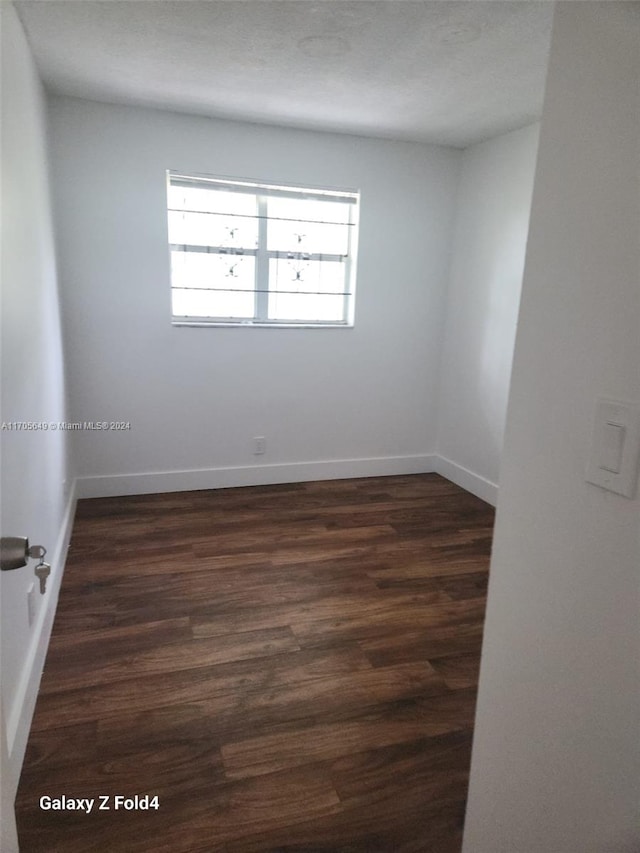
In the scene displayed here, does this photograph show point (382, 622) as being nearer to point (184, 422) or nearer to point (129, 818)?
point (129, 818)

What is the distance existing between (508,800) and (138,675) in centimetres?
148

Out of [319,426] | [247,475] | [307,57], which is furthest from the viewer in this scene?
[319,426]

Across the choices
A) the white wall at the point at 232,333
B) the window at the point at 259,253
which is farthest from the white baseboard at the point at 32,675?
the window at the point at 259,253

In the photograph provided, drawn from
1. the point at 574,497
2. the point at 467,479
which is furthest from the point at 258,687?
the point at 467,479

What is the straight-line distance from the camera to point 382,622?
2502mm

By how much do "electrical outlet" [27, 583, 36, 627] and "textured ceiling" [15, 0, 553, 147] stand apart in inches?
83.9

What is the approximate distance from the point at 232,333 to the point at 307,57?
1801 mm

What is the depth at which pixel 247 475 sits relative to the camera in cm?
411

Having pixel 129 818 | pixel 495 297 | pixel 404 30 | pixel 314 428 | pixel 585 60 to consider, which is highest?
pixel 404 30

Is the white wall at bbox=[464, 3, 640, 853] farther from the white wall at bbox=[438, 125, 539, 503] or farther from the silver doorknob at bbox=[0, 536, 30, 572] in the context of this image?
the white wall at bbox=[438, 125, 539, 503]

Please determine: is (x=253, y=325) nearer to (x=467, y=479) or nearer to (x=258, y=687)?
(x=467, y=479)

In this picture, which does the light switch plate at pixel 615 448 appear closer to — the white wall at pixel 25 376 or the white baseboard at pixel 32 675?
the white wall at pixel 25 376

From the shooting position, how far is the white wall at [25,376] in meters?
1.66

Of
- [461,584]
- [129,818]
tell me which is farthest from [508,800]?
[461,584]
